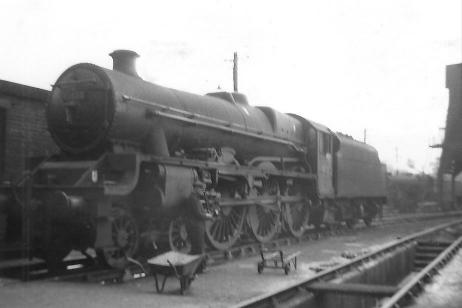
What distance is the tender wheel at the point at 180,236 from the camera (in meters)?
8.71

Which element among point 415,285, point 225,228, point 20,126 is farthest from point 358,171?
point 20,126

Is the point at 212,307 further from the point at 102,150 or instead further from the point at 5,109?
the point at 5,109

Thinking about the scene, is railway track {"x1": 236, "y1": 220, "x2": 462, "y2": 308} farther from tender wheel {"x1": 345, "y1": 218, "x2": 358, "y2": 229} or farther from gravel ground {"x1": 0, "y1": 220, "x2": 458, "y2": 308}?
tender wheel {"x1": 345, "y1": 218, "x2": 358, "y2": 229}

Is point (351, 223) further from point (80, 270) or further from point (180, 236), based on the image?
point (80, 270)

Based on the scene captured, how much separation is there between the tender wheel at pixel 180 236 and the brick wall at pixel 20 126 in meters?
3.57

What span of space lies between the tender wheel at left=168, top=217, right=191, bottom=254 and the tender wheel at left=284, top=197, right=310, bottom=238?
4.44 m

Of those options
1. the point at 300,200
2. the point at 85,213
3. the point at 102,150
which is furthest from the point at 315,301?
the point at 300,200

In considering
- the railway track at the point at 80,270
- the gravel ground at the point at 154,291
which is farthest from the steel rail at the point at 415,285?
the railway track at the point at 80,270

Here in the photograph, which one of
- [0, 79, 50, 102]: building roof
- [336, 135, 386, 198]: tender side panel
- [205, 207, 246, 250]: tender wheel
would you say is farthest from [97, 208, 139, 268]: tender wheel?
[336, 135, 386, 198]: tender side panel

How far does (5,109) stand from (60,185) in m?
3.85

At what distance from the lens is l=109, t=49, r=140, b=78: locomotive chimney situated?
8.77 metres

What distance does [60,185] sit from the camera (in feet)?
24.6

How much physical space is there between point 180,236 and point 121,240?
134 cm

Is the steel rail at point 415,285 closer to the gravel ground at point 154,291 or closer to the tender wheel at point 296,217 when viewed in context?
the gravel ground at point 154,291
